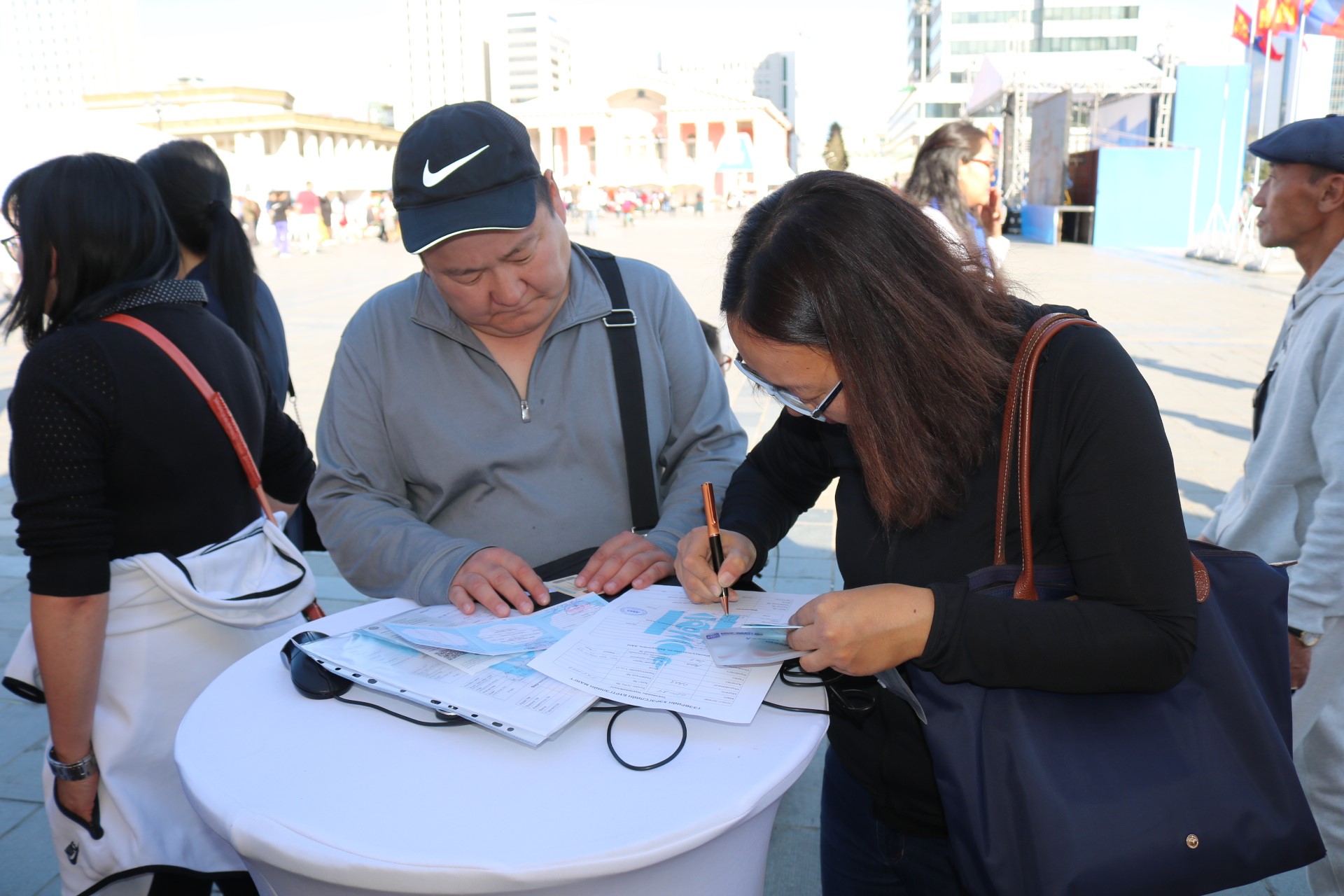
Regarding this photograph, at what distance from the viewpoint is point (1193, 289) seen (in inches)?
561

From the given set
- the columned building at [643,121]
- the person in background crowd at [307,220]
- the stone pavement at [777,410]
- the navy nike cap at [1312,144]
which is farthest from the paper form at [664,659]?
the columned building at [643,121]

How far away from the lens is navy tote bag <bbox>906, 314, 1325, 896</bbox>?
108cm

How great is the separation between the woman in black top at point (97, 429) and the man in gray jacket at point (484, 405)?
290 mm

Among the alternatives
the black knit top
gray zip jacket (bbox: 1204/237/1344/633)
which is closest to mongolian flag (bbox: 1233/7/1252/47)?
gray zip jacket (bbox: 1204/237/1344/633)

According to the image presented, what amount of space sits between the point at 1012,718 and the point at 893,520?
31cm

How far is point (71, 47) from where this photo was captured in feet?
397

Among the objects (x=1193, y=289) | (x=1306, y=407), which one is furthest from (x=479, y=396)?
(x=1193, y=289)

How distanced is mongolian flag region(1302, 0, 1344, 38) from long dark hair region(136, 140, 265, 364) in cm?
1677

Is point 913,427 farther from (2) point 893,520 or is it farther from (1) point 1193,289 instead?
(1) point 1193,289

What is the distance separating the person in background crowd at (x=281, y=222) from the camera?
2455cm

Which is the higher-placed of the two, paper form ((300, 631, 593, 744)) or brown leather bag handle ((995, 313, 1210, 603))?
brown leather bag handle ((995, 313, 1210, 603))

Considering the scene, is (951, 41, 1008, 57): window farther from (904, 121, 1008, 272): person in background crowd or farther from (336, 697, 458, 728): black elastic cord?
(336, 697, 458, 728): black elastic cord

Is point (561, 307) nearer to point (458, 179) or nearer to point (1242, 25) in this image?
point (458, 179)

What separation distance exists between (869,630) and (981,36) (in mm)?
87645
